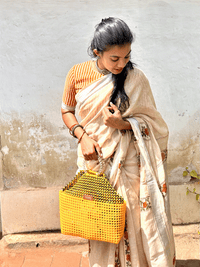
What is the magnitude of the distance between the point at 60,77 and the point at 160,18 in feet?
3.49

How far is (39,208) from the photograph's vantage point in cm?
306

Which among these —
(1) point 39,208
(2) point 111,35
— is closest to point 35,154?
(1) point 39,208

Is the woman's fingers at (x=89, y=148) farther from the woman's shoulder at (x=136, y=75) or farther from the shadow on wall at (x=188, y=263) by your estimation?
the shadow on wall at (x=188, y=263)

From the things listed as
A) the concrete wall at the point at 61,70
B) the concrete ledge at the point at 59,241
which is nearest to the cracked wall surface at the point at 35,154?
A: the concrete wall at the point at 61,70

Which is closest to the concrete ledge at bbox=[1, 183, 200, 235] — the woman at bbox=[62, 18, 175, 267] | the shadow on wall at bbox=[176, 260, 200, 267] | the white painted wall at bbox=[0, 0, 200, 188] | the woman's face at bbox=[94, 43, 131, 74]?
the white painted wall at bbox=[0, 0, 200, 188]

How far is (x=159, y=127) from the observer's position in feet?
6.28

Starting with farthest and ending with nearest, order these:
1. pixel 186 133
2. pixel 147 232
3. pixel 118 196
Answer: pixel 186 133 → pixel 147 232 → pixel 118 196

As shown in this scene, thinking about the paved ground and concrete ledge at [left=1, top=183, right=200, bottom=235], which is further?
concrete ledge at [left=1, top=183, right=200, bottom=235]

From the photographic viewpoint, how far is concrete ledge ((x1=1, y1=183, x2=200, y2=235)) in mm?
3033

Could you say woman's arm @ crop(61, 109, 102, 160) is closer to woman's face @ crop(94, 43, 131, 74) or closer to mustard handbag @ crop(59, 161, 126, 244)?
mustard handbag @ crop(59, 161, 126, 244)

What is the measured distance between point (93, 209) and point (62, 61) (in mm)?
1594

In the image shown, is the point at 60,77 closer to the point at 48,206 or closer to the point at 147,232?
the point at 48,206

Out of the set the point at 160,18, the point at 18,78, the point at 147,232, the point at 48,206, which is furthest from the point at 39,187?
the point at 160,18

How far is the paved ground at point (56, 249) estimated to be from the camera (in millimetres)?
2734
